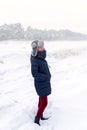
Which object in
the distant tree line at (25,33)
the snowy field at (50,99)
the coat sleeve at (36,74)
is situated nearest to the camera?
the coat sleeve at (36,74)

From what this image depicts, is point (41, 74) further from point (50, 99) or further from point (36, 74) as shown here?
point (50, 99)

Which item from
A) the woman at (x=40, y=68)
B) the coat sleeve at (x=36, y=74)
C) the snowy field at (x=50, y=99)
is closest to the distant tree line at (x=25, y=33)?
the snowy field at (x=50, y=99)

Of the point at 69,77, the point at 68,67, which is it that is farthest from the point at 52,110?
the point at 68,67

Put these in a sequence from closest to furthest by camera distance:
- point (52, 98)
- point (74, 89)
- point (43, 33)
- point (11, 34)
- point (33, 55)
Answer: point (33, 55) → point (52, 98) → point (74, 89) → point (11, 34) → point (43, 33)

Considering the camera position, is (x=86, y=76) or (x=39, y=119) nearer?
(x=39, y=119)

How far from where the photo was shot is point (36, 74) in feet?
22.7

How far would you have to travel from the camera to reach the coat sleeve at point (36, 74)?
6.92 meters

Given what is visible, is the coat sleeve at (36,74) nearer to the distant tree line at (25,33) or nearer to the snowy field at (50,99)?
the snowy field at (50,99)

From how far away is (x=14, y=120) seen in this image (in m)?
7.29

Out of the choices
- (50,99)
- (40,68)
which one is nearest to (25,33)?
(50,99)

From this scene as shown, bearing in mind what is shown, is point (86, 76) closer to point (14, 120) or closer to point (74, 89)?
point (74, 89)

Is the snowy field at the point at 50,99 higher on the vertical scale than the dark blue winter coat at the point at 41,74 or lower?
lower

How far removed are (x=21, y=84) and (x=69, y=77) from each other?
6.41ft

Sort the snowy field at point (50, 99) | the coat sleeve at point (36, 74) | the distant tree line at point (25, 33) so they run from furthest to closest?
the distant tree line at point (25, 33), the snowy field at point (50, 99), the coat sleeve at point (36, 74)
